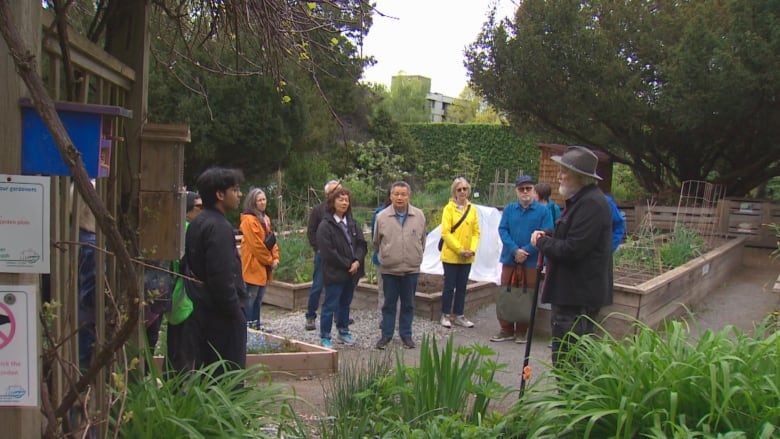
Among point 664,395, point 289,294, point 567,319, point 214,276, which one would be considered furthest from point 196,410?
point 289,294

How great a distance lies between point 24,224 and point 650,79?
14.7 metres

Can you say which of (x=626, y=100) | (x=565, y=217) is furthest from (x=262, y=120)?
(x=565, y=217)

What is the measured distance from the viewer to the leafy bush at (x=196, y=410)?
99.5 inches

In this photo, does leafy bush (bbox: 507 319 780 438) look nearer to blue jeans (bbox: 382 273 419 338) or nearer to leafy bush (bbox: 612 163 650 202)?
blue jeans (bbox: 382 273 419 338)

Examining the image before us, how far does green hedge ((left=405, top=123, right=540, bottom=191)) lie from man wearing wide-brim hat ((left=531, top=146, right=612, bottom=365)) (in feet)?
63.7

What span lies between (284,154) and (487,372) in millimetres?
12006

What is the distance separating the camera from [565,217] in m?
4.51

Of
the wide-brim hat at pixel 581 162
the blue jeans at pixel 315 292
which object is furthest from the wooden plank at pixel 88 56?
the blue jeans at pixel 315 292

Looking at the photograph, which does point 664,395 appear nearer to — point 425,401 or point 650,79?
point 425,401

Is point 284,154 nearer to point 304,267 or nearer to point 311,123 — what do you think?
point 311,123

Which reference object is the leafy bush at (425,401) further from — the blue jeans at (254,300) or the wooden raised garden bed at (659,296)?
the blue jeans at (254,300)

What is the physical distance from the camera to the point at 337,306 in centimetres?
662

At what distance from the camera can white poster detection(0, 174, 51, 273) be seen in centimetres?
185

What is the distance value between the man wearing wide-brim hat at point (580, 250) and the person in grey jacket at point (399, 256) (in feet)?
7.29
